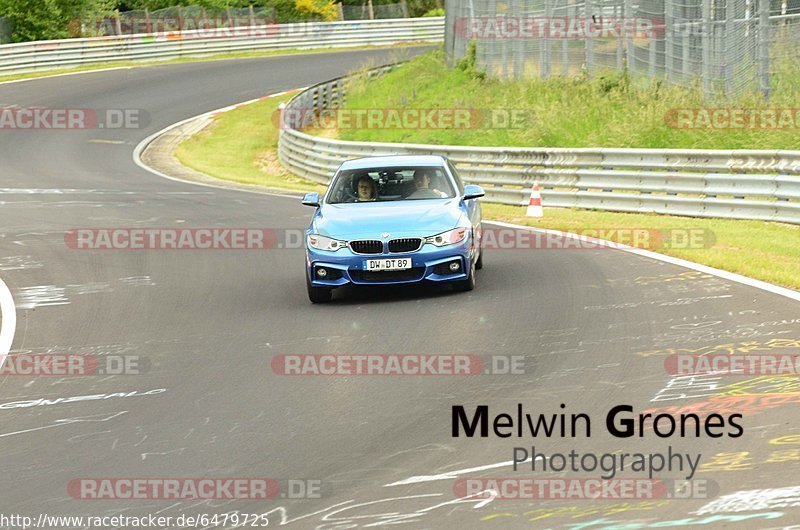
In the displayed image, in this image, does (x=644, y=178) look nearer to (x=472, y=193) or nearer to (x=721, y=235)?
(x=721, y=235)

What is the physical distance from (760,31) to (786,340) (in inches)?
627

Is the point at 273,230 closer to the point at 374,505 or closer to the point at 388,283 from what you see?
the point at 388,283

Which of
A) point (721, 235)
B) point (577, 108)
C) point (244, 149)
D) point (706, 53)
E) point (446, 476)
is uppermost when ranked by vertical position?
point (706, 53)

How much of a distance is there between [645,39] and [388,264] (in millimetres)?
17593

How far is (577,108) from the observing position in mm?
30047

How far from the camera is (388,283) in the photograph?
12.9 m

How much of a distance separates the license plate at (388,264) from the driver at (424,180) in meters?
1.56

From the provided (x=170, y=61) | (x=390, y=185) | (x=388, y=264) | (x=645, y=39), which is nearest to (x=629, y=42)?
(x=645, y=39)

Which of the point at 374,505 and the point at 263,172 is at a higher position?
the point at 374,505

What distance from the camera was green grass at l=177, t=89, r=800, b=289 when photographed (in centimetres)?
1455

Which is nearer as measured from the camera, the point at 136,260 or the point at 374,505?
the point at 374,505

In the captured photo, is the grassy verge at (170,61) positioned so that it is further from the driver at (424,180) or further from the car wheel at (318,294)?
the car wheel at (318,294)

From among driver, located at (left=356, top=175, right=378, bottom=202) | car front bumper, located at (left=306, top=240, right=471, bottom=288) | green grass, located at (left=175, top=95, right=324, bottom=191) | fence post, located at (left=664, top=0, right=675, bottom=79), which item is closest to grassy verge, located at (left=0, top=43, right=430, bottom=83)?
green grass, located at (left=175, top=95, right=324, bottom=191)

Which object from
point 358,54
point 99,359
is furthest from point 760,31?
point 358,54
